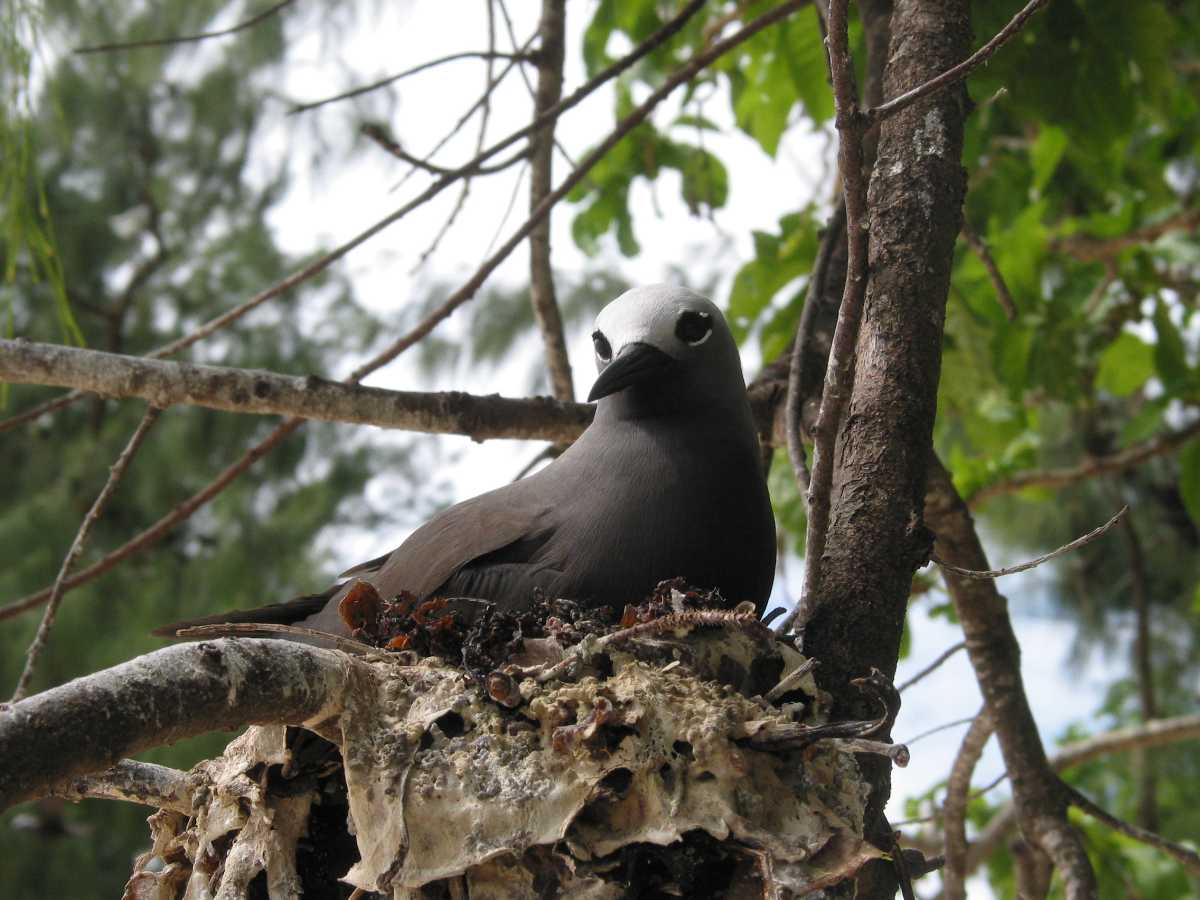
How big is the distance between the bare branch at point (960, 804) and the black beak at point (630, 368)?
1.36m

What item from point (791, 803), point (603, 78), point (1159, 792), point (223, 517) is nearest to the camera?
point (791, 803)

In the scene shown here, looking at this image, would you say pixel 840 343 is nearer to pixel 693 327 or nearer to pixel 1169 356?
pixel 693 327

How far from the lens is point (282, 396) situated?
3.07m

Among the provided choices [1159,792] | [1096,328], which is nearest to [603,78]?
[1096,328]

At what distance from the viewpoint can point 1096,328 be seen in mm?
5434

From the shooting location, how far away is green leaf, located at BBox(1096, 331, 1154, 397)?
5.34m

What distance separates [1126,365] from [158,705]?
185 inches

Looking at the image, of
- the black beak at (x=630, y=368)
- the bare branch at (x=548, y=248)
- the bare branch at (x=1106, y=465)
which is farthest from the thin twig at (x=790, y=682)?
the bare branch at (x=1106, y=465)

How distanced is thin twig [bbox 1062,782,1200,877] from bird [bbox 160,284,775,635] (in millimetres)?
1062

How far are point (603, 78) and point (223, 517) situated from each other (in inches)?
351

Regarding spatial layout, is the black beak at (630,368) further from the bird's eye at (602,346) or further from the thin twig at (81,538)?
the thin twig at (81,538)

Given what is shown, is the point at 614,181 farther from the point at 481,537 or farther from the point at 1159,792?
the point at 1159,792

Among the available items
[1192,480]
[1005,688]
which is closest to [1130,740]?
[1192,480]

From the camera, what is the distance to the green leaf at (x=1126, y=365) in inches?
210
